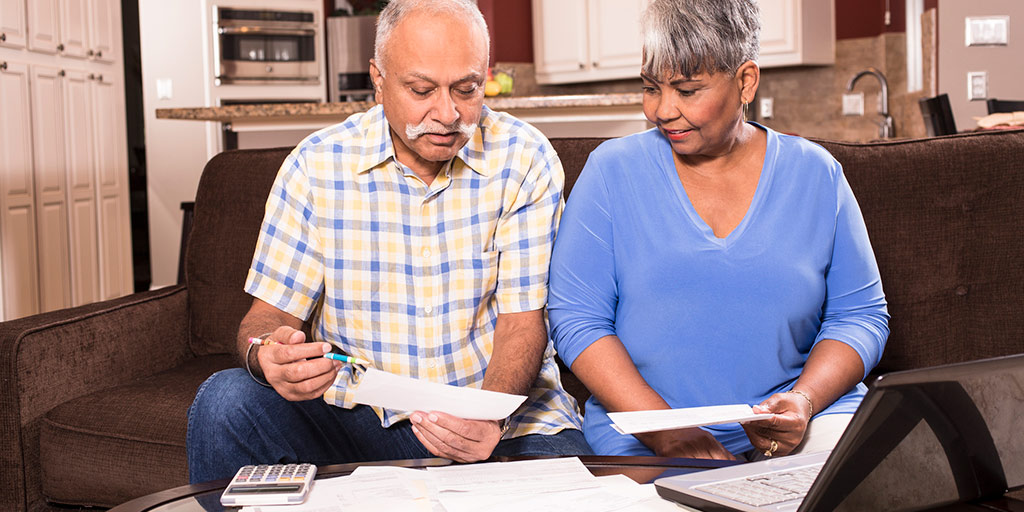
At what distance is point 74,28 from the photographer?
16.2 feet

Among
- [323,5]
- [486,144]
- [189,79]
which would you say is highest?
[323,5]

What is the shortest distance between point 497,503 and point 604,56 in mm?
5791

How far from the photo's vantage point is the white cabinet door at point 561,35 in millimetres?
6566

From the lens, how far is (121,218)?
18.3 ft

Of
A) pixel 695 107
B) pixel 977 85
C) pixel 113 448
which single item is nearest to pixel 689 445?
pixel 695 107

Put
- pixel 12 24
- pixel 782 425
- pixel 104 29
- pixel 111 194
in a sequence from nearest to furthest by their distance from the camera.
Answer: pixel 782 425 < pixel 12 24 < pixel 104 29 < pixel 111 194

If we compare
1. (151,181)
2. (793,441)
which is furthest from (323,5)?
(793,441)

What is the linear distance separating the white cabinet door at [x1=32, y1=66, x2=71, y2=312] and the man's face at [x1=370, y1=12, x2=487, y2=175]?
3.80 metres

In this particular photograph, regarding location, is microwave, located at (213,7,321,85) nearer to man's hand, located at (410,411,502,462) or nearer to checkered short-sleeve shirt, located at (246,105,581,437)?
checkered short-sleeve shirt, located at (246,105,581,437)

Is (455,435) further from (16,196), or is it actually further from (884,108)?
(884,108)

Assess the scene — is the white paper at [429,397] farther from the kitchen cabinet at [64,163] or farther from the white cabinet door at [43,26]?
the white cabinet door at [43,26]

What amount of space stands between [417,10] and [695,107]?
18.3 inches

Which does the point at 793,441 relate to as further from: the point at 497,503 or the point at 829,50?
the point at 829,50

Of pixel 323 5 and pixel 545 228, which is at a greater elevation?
pixel 323 5
